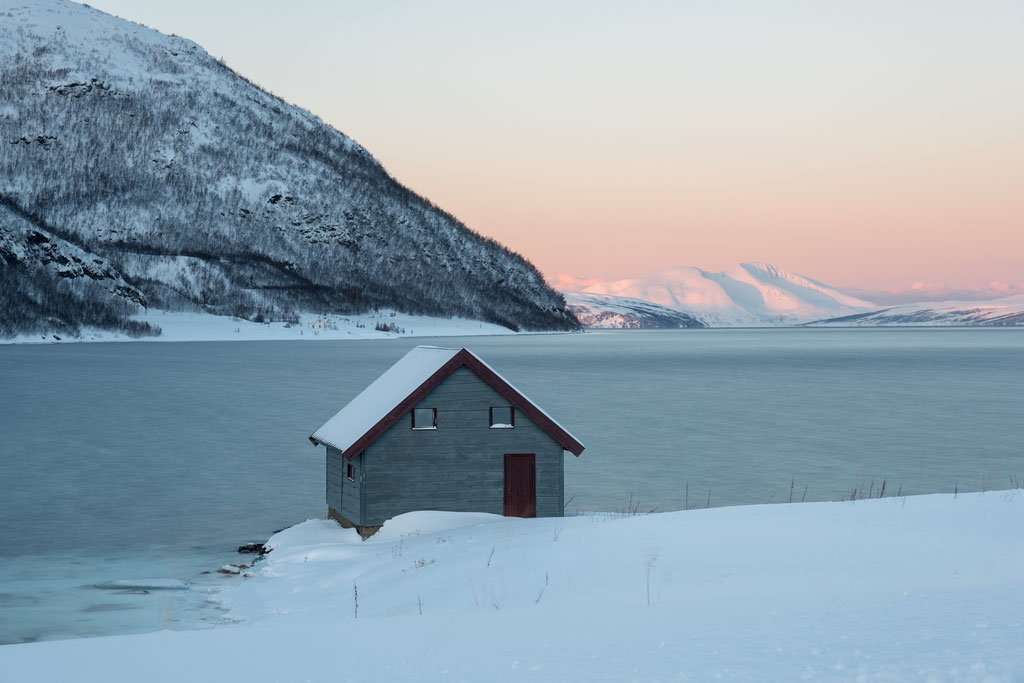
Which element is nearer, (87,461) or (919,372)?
(87,461)

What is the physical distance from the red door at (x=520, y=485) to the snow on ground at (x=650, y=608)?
2506mm

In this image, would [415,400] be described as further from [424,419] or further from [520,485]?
[520,485]

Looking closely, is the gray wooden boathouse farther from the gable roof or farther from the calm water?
the calm water

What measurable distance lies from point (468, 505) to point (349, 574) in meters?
4.40

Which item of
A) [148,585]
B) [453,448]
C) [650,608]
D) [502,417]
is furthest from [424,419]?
[650,608]

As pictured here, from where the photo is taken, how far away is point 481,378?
2892 cm

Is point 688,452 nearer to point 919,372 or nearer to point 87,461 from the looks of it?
point 87,461

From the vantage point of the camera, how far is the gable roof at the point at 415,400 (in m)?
28.2

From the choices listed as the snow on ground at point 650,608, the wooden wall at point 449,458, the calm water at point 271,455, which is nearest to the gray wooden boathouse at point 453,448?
the wooden wall at point 449,458

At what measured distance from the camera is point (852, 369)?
6452 inches

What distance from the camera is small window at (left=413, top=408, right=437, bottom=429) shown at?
28.7m

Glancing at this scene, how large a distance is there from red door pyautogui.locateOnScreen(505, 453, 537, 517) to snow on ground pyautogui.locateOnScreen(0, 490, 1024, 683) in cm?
251

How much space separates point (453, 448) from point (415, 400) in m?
1.69

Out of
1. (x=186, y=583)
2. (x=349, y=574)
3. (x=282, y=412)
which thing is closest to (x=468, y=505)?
(x=349, y=574)
